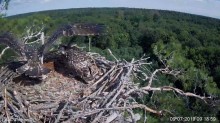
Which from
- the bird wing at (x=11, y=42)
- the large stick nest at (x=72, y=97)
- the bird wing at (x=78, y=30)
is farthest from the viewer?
the bird wing at (x=11, y=42)

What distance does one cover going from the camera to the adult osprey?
14.2ft

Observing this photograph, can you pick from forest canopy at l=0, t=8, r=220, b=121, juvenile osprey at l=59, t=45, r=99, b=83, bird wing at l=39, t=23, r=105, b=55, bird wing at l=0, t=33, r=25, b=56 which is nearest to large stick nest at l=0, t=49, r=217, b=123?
juvenile osprey at l=59, t=45, r=99, b=83

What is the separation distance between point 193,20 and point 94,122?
4140cm

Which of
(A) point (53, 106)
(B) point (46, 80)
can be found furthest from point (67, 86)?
(A) point (53, 106)

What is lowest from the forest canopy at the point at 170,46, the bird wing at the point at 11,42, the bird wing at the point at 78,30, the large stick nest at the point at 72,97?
the forest canopy at the point at 170,46

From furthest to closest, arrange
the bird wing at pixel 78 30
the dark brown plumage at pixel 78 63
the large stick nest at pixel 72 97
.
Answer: the dark brown plumage at pixel 78 63, the bird wing at pixel 78 30, the large stick nest at pixel 72 97

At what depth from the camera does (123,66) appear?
16.0ft

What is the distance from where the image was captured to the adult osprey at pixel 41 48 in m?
4.32

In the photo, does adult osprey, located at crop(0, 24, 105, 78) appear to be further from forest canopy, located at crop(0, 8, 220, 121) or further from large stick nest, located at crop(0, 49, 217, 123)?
forest canopy, located at crop(0, 8, 220, 121)

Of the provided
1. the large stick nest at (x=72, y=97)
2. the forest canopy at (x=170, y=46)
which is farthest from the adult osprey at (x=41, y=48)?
the forest canopy at (x=170, y=46)

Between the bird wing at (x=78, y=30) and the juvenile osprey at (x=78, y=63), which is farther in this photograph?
the juvenile osprey at (x=78, y=63)

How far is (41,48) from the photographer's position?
15.1ft

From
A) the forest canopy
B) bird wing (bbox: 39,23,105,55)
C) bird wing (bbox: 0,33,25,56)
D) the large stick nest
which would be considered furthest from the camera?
the forest canopy

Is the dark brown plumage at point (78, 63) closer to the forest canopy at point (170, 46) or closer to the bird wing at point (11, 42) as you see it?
the bird wing at point (11, 42)
